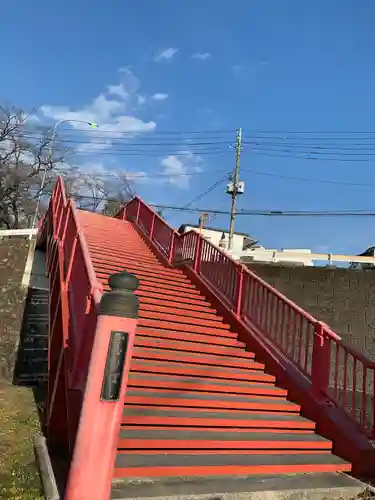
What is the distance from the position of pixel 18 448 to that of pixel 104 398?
1.90 m

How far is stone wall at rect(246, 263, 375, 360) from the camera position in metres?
9.05

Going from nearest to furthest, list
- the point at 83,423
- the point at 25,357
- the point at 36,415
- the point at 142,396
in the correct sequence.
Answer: the point at 83,423
the point at 142,396
the point at 36,415
the point at 25,357

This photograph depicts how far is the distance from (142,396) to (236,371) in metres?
1.77

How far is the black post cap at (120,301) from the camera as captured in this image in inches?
132

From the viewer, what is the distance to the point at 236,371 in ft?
20.2

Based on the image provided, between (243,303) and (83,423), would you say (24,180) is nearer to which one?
(243,303)

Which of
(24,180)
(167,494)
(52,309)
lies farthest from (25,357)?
(24,180)

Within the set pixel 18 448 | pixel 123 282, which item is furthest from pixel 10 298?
pixel 123 282

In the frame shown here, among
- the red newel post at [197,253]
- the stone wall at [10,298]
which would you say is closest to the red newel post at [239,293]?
the red newel post at [197,253]

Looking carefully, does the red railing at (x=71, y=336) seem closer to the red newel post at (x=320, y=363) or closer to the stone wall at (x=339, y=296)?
the red newel post at (x=320, y=363)

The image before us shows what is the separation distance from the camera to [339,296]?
9516 millimetres

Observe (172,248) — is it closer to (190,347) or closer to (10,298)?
(10,298)

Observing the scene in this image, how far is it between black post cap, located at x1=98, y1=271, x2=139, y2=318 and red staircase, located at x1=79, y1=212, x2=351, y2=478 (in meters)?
1.43

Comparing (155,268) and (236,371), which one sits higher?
(155,268)
